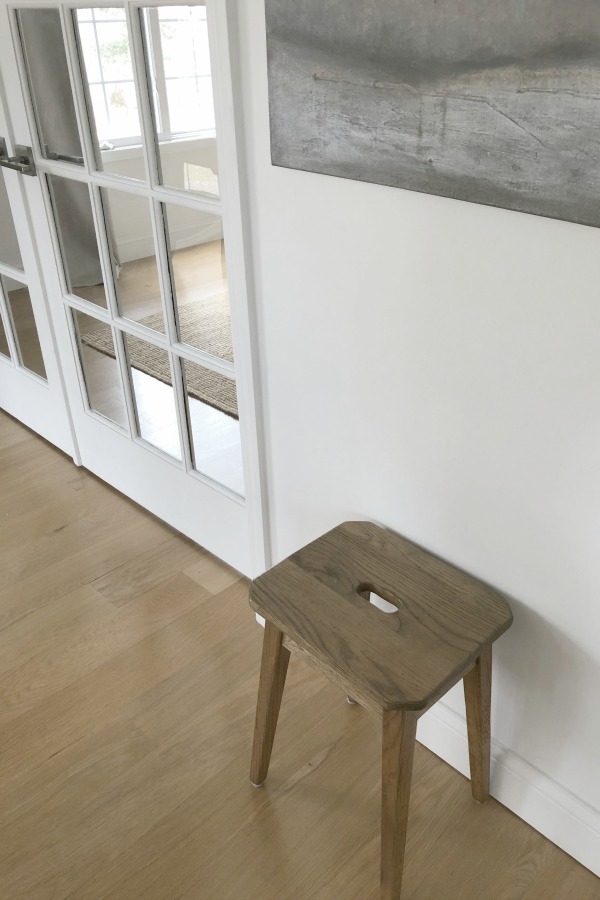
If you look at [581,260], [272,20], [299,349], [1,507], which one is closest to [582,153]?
[581,260]

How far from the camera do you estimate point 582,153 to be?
2.93ft

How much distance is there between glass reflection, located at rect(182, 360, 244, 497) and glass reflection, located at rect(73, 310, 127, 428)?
0.94 feet

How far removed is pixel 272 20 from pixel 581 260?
1.97ft

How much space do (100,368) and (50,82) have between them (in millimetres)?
711

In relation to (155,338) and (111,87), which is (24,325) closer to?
(155,338)

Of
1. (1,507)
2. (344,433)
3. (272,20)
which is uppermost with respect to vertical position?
(272,20)

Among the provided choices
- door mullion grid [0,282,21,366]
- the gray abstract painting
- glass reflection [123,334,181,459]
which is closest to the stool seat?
the gray abstract painting

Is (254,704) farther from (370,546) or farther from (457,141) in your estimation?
(457,141)

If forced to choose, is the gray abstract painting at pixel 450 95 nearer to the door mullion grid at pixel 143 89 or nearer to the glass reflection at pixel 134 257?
the door mullion grid at pixel 143 89

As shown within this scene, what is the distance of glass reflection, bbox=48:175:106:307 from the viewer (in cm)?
188

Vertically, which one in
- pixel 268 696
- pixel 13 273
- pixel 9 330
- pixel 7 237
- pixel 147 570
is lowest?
pixel 147 570

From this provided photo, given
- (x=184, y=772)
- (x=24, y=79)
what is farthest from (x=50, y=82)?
(x=184, y=772)

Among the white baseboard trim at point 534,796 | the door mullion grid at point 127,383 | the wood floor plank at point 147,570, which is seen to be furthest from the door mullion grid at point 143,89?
the white baseboard trim at point 534,796

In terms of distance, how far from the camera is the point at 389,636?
1.17m
